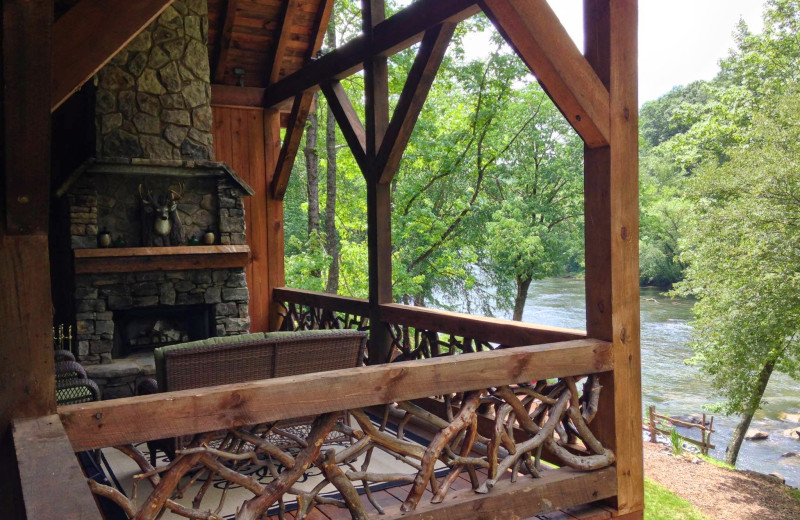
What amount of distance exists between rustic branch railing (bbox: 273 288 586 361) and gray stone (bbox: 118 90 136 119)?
2.36 meters

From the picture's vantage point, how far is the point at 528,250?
679 inches

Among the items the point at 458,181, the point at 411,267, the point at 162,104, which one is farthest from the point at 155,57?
the point at 458,181

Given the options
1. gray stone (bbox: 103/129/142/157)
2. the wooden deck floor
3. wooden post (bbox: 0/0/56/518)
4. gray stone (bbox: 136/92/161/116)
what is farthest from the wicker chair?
gray stone (bbox: 136/92/161/116)

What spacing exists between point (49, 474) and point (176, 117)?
215 inches

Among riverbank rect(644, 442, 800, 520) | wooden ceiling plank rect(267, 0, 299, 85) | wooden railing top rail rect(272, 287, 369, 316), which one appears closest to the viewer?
wooden railing top rail rect(272, 287, 369, 316)

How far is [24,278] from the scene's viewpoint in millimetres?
2074

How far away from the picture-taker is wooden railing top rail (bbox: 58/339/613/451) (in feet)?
6.91

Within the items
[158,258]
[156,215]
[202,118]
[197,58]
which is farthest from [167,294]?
[197,58]

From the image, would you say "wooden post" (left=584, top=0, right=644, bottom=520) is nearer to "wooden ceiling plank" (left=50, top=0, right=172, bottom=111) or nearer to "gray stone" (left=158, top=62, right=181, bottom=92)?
"wooden ceiling plank" (left=50, top=0, right=172, bottom=111)

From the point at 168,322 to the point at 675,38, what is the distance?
2463 inches

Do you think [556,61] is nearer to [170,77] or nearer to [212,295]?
[212,295]

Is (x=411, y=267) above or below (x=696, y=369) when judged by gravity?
above

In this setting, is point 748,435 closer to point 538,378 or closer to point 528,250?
point 528,250

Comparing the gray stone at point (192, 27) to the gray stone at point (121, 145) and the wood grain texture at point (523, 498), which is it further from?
the wood grain texture at point (523, 498)
